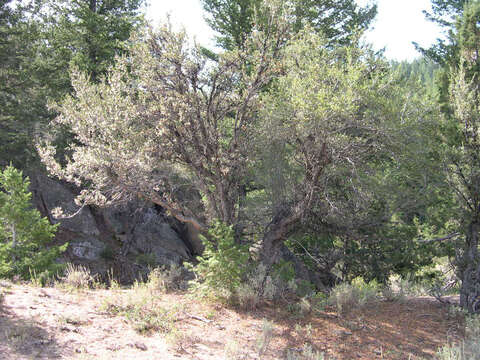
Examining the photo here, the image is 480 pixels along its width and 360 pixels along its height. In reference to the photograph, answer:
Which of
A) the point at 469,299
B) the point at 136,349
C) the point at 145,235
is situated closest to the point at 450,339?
the point at 469,299

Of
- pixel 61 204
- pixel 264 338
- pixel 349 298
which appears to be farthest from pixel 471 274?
pixel 61 204

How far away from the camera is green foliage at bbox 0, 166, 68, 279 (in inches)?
273

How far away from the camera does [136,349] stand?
4.66m

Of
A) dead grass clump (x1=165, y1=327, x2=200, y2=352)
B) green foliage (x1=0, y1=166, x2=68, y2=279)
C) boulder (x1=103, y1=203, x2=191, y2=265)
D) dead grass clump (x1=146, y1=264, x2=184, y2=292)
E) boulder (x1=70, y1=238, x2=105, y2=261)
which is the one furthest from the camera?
boulder (x1=103, y1=203, x2=191, y2=265)

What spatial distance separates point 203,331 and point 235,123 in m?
4.01

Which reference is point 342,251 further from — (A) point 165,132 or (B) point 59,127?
(B) point 59,127

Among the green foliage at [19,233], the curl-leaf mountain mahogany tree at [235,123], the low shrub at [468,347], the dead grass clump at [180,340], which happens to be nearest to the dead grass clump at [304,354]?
the dead grass clump at [180,340]

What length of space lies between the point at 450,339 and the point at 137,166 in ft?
20.0

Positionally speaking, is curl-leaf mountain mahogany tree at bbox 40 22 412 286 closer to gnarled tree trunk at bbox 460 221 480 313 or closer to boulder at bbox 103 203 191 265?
gnarled tree trunk at bbox 460 221 480 313

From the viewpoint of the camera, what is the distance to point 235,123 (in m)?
7.53

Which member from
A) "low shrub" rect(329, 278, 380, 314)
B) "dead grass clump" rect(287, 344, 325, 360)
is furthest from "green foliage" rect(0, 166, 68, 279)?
"low shrub" rect(329, 278, 380, 314)

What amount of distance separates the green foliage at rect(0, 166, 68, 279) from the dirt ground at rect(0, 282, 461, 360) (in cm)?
76

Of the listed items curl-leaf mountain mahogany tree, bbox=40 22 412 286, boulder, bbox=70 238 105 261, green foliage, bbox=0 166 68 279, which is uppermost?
curl-leaf mountain mahogany tree, bbox=40 22 412 286

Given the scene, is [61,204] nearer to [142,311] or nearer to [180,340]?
[142,311]
